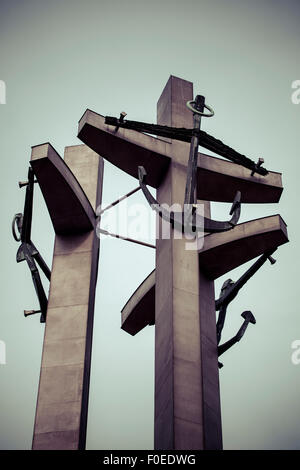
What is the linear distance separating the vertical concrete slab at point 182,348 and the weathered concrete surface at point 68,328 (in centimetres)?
186

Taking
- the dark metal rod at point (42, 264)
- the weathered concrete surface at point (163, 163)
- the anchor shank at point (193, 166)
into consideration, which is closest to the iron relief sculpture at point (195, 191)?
the anchor shank at point (193, 166)

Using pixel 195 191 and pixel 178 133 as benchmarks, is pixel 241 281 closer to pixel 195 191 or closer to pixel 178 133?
pixel 195 191

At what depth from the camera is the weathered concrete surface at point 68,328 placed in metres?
19.7

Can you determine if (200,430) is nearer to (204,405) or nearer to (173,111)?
(204,405)

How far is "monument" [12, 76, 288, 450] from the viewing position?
18953 millimetres

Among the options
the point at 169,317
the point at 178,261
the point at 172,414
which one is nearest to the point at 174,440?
the point at 172,414

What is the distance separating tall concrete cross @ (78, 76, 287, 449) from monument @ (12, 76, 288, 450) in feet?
0.08

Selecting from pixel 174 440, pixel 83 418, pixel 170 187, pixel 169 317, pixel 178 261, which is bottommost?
pixel 174 440

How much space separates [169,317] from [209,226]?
6.94 feet

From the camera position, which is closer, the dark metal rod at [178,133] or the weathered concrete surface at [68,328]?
the weathered concrete surface at [68,328]

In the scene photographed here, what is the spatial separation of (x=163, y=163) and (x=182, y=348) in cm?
521

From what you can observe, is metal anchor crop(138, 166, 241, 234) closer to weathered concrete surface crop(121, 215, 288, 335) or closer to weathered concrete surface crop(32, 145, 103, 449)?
weathered concrete surface crop(121, 215, 288, 335)

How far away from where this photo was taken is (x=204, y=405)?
1855 centimetres

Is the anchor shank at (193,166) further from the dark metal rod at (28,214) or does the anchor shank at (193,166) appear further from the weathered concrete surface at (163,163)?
the dark metal rod at (28,214)
